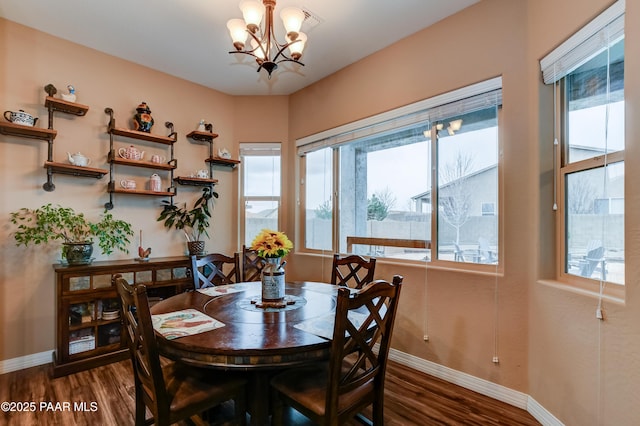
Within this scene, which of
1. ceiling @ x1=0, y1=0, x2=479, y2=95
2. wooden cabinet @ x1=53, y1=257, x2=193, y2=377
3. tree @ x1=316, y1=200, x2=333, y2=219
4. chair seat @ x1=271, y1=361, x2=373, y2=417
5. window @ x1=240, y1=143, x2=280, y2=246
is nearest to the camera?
chair seat @ x1=271, y1=361, x2=373, y2=417

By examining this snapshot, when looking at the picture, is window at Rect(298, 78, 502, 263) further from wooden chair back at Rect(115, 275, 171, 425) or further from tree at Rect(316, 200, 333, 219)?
wooden chair back at Rect(115, 275, 171, 425)

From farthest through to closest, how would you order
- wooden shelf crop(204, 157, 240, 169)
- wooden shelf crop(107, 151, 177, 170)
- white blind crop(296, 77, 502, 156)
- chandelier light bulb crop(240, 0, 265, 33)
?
wooden shelf crop(204, 157, 240, 169) → wooden shelf crop(107, 151, 177, 170) → white blind crop(296, 77, 502, 156) → chandelier light bulb crop(240, 0, 265, 33)

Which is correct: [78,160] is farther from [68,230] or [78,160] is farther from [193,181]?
[193,181]

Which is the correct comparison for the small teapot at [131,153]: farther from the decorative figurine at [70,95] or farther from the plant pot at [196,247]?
the plant pot at [196,247]

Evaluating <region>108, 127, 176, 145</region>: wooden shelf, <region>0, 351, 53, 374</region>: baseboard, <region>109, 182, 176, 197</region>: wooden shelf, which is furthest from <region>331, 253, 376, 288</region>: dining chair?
<region>0, 351, 53, 374</region>: baseboard

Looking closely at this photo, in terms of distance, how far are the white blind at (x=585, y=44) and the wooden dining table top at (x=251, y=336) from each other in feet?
6.84

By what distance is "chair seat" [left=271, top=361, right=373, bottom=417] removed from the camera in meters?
1.44

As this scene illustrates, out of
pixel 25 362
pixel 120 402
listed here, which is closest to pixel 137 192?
pixel 25 362

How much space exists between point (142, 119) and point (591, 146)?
3.88m

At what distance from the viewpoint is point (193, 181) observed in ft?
12.2

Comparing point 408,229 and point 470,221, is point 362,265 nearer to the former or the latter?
point 408,229

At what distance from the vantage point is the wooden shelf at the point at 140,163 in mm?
3154

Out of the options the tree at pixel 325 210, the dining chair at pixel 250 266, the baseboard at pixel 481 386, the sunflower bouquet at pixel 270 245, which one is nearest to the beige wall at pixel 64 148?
the dining chair at pixel 250 266

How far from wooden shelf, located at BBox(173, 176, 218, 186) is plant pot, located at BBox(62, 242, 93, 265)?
1.15 m
